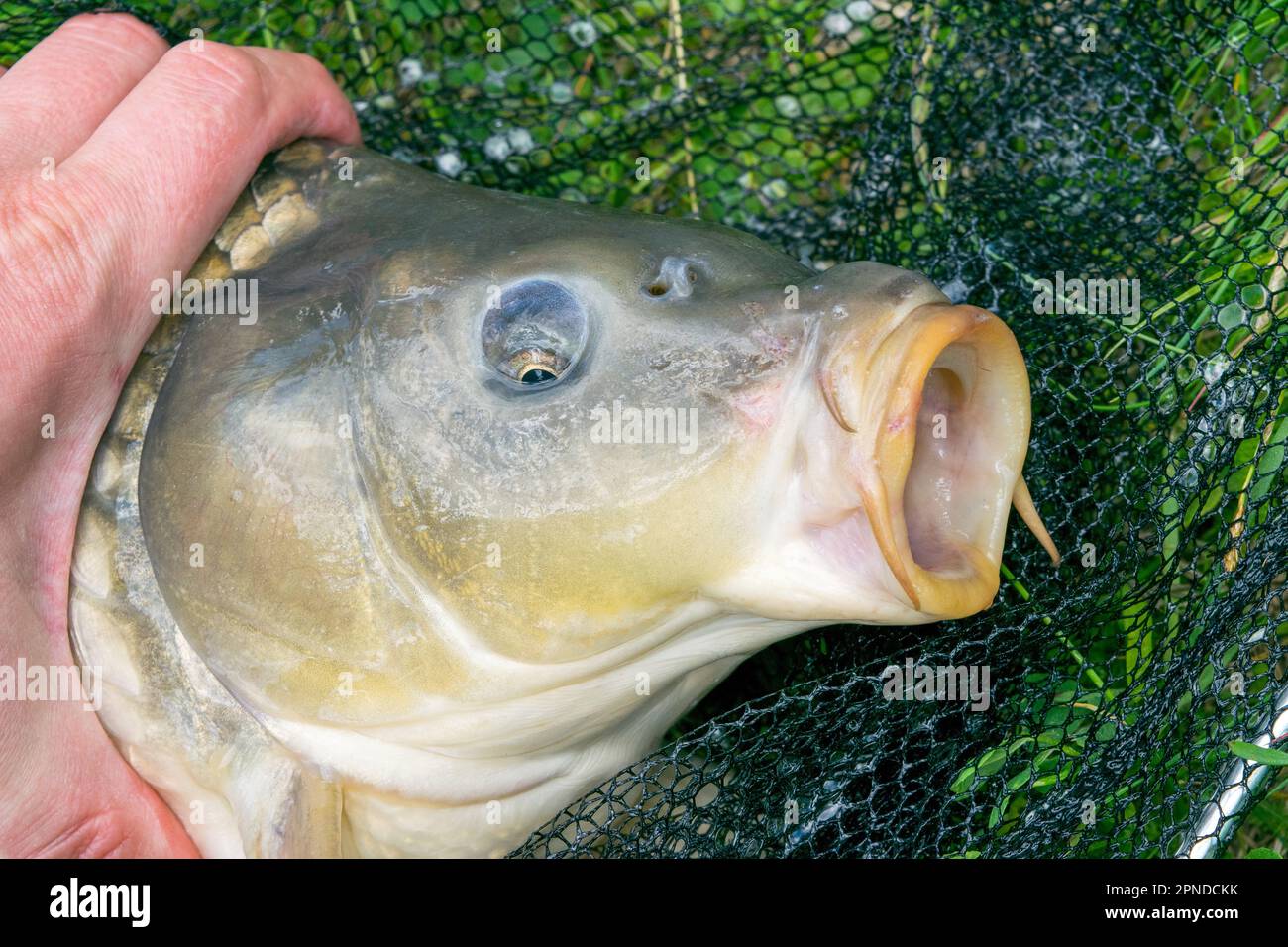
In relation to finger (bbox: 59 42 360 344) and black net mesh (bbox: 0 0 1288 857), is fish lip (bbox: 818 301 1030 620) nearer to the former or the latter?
black net mesh (bbox: 0 0 1288 857)

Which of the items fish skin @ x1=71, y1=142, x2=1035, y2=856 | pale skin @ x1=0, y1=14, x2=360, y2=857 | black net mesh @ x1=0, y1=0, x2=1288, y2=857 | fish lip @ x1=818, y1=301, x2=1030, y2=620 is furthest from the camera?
black net mesh @ x1=0, y1=0, x2=1288, y2=857

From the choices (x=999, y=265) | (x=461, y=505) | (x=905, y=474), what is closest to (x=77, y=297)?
(x=461, y=505)

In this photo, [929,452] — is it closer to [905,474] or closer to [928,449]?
[928,449]

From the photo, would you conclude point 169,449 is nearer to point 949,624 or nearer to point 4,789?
point 4,789

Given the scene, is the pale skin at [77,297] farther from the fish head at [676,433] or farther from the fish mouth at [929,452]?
the fish mouth at [929,452]

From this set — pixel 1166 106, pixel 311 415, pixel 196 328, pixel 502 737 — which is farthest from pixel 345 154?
pixel 1166 106

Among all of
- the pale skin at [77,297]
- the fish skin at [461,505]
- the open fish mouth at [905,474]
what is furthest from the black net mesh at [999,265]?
the pale skin at [77,297]

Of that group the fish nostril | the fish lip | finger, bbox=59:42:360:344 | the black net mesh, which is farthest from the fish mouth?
finger, bbox=59:42:360:344
